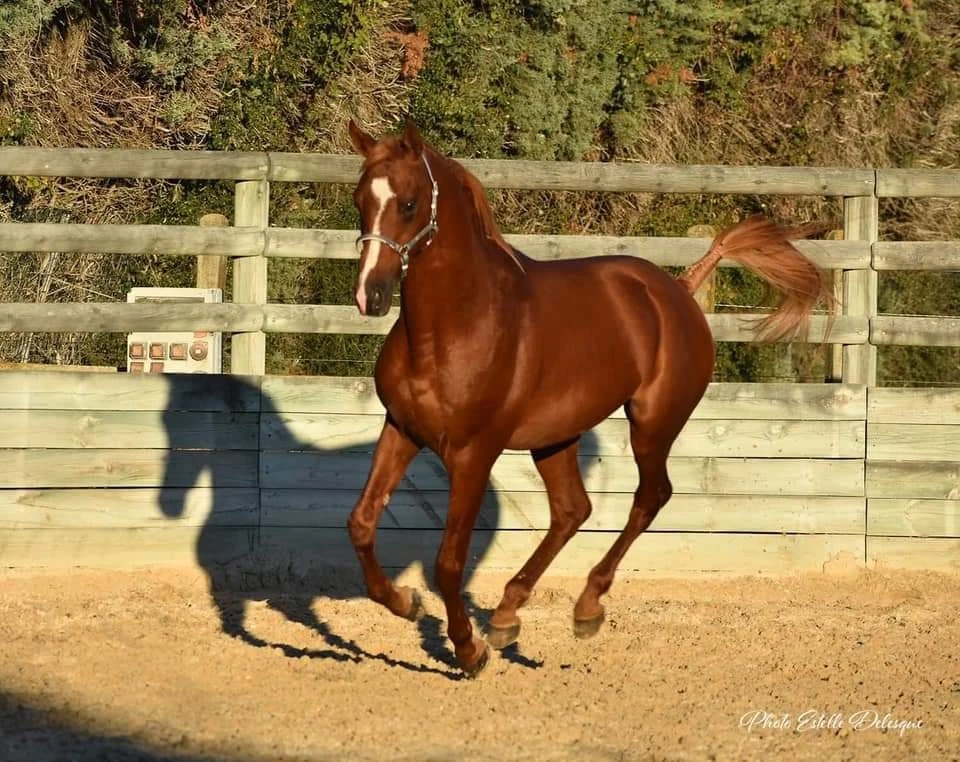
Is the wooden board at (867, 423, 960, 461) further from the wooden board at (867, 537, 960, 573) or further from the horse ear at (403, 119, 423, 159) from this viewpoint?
the horse ear at (403, 119, 423, 159)

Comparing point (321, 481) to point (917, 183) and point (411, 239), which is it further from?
point (917, 183)

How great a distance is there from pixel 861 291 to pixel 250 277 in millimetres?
3193

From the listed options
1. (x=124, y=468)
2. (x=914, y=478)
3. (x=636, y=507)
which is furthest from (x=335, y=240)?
(x=914, y=478)

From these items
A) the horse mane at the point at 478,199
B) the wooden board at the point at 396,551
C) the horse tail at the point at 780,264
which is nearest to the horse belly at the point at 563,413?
the horse mane at the point at 478,199

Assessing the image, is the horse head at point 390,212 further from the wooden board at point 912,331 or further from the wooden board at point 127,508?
the wooden board at point 912,331

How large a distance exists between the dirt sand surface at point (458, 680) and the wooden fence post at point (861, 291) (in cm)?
123

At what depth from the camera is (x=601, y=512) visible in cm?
751

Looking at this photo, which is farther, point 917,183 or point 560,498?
point 917,183

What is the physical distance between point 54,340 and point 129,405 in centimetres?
441

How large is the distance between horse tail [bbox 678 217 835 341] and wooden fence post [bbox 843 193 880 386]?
0.75m

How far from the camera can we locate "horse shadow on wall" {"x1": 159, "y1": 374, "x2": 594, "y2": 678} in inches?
285

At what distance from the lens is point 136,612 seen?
20.6ft

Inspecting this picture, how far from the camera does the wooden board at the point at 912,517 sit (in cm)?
771

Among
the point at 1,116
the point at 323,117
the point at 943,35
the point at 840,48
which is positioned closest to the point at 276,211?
the point at 323,117
